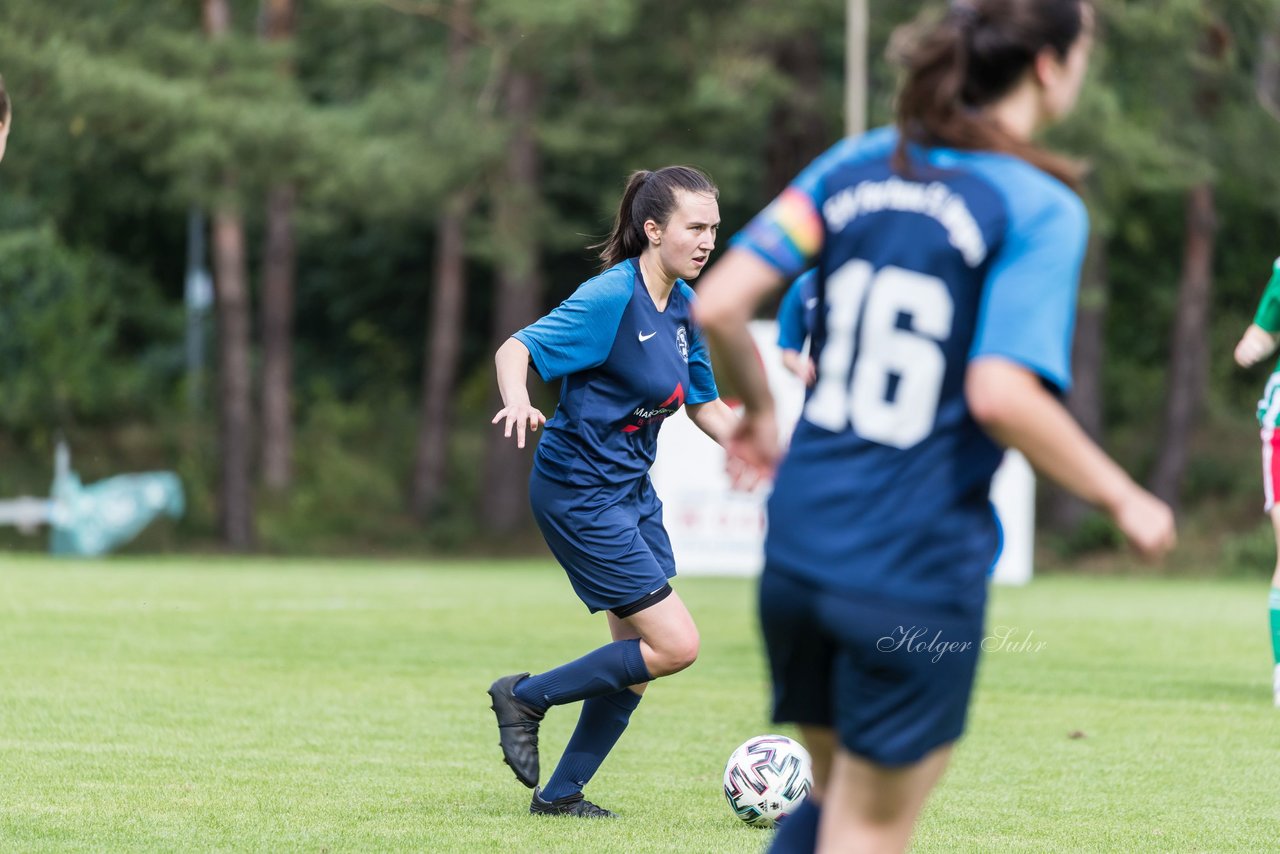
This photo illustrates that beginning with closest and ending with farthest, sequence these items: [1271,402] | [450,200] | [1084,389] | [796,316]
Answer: [796,316] < [1271,402] < [450,200] < [1084,389]

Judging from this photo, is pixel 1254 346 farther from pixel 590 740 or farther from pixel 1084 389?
pixel 1084 389

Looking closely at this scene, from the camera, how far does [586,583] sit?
5273 millimetres

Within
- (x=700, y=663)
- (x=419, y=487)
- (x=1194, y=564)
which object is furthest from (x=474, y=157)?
(x=700, y=663)

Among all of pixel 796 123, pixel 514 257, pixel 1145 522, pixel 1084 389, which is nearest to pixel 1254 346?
pixel 1145 522

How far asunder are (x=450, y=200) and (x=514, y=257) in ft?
4.04

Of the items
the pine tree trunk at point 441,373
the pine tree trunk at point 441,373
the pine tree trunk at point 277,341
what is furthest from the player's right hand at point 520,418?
the pine tree trunk at point 277,341

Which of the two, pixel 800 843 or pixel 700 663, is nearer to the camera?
pixel 800 843

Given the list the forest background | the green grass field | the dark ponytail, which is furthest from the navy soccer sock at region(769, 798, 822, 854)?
the forest background

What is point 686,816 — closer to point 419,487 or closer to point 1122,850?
point 1122,850

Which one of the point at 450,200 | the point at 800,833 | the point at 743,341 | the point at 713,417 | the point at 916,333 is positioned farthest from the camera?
the point at 450,200

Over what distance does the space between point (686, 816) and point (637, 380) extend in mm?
1401

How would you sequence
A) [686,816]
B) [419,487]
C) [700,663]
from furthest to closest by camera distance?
[419,487] < [700,663] < [686,816]

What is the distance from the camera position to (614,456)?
17.5ft

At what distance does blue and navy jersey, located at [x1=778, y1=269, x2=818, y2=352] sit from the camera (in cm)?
336
